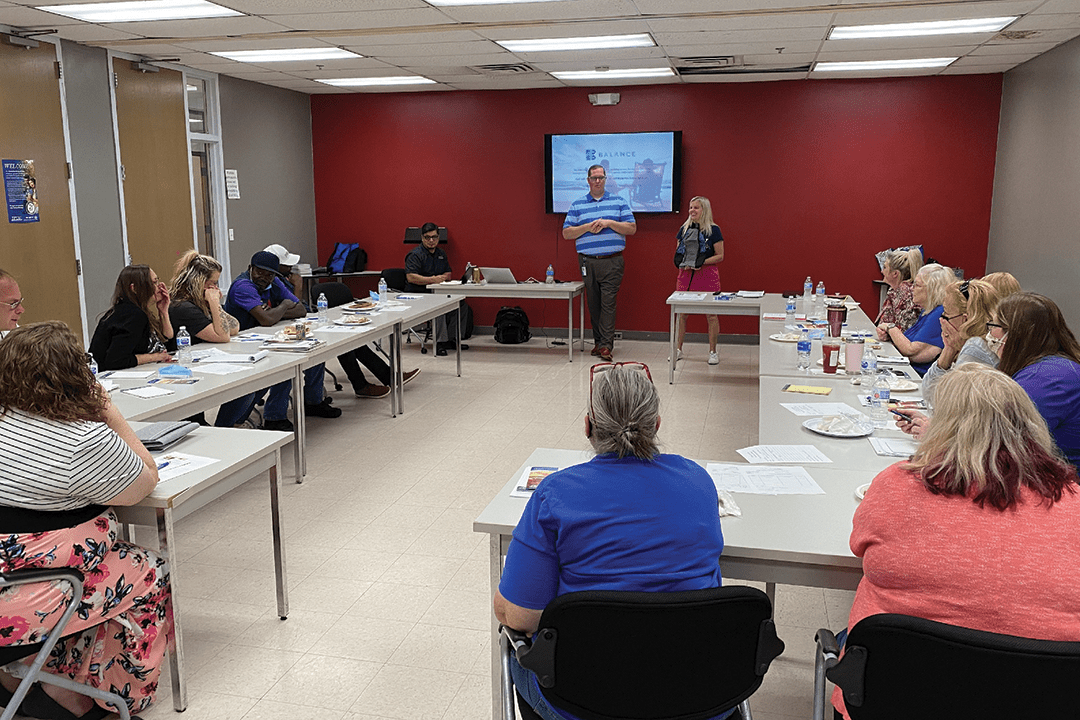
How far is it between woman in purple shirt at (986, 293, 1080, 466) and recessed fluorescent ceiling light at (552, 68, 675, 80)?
18.3 ft

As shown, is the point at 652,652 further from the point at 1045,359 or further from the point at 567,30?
the point at 567,30

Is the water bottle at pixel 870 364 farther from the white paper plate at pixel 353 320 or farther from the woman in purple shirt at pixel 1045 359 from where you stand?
the white paper plate at pixel 353 320

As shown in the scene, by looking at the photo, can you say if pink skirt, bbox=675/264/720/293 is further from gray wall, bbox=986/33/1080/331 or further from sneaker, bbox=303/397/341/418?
sneaker, bbox=303/397/341/418

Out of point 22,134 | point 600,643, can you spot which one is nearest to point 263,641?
point 600,643

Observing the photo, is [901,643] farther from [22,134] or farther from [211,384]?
[22,134]

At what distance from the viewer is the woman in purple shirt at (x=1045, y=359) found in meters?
2.79

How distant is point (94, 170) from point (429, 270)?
130 inches

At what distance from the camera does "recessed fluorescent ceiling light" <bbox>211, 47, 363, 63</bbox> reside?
700cm

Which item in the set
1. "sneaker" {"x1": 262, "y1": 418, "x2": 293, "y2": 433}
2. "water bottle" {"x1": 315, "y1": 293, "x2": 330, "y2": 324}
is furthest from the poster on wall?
"sneaker" {"x1": 262, "y1": 418, "x2": 293, "y2": 433}

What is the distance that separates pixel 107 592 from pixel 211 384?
70.7 inches

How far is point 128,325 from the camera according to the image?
4375 millimetres

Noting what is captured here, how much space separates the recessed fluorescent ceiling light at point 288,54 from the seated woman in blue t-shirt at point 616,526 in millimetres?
5959

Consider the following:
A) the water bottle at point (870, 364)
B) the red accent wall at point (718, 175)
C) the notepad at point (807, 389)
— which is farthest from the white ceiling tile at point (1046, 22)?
the notepad at point (807, 389)

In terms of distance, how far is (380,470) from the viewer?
5094 millimetres
